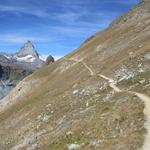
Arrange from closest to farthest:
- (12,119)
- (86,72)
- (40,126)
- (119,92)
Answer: (119,92) < (40,126) < (12,119) < (86,72)

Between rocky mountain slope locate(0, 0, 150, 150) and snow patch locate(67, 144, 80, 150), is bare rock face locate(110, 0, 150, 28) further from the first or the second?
snow patch locate(67, 144, 80, 150)

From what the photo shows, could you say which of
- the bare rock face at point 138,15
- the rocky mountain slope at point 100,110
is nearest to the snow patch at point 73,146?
the rocky mountain slope at point 100,110

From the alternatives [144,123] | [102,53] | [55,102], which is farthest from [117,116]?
[102,53]

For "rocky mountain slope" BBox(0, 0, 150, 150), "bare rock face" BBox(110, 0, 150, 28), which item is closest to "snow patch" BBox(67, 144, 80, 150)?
"rocky mountain slope" BBox(0, 0, 150, 150)

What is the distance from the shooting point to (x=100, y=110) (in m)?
50.5

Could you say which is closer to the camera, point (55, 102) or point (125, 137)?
point (125, 137)

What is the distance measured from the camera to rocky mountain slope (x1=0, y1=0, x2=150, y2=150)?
39.9m

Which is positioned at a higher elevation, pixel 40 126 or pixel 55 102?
pixel 55 102

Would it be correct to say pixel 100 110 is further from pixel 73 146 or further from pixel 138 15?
pixel 138 15

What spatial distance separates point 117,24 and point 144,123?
111 metres

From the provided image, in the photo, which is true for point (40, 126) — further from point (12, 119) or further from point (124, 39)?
point (124, 39)

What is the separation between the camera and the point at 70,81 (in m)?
96.1

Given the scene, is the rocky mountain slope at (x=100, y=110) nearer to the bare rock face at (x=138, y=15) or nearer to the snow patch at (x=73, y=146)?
the snow patch at (x=73, y=146)

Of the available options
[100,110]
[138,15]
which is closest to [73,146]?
[100,110]
